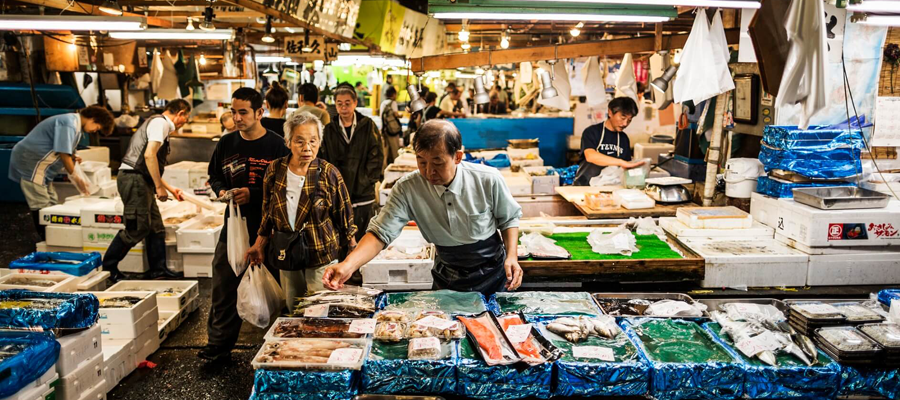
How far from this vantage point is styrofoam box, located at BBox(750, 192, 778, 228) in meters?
5.37

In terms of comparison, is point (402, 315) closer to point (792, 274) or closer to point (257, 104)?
point (257, 104)

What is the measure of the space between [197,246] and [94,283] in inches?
59.6

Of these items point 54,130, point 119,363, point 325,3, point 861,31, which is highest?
point 325,3

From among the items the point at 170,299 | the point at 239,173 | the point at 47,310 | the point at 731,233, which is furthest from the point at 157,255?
the point at 731,233

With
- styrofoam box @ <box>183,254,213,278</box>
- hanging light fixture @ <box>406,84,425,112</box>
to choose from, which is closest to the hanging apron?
styrofoam box @ <box>183,254,213,278</box>

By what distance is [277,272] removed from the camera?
504 centimetres

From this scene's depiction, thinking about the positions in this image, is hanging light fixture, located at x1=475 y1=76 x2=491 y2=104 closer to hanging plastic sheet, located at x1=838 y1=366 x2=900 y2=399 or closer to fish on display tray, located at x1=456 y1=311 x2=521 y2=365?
fish on display tray, located at x1=456 y1=311 x2=521 y2=365

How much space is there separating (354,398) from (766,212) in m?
4.31

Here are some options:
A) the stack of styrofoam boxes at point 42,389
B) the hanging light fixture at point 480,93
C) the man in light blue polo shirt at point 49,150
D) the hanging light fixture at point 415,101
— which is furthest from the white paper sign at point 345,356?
the hanging light fixture at point 415,101

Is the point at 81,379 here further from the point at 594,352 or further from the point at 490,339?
the point at 594,352

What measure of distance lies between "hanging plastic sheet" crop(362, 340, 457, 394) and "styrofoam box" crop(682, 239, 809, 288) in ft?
9.31

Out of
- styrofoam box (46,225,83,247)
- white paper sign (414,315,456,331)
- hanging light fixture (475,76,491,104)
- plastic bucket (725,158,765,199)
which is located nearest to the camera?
white paper sign (414,315,456,331)

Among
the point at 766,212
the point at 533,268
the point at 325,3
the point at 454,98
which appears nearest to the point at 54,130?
the point at 325,3

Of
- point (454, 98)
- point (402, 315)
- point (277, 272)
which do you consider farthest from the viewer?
point (454, 98)
